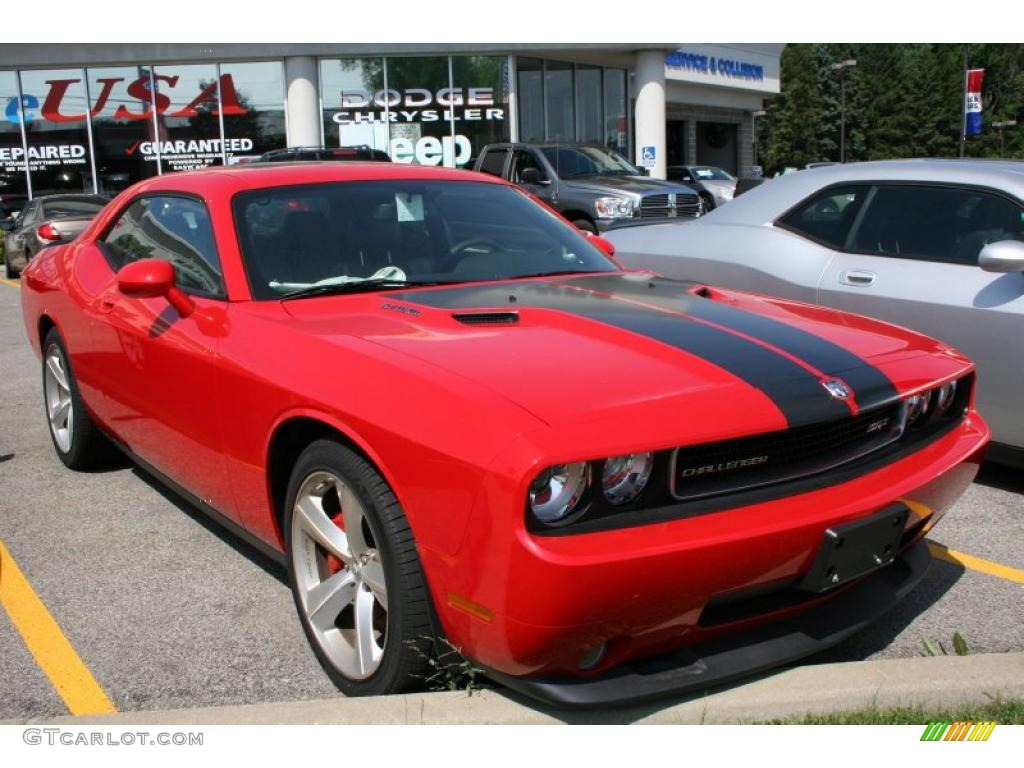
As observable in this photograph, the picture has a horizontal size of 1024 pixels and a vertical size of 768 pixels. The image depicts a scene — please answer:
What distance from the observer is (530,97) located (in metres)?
27.1

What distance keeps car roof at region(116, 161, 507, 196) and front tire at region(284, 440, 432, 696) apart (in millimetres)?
1373

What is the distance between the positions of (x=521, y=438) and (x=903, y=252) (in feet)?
11.0

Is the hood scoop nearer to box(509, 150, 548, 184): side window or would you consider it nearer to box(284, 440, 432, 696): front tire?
box(284, 440, 432, 696): front tire

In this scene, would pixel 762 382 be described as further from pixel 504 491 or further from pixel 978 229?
pixel 978 229

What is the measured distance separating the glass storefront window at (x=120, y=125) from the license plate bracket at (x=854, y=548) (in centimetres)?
2479

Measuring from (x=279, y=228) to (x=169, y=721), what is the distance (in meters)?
1.74

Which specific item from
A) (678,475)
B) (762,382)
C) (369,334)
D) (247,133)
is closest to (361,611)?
(369,334)

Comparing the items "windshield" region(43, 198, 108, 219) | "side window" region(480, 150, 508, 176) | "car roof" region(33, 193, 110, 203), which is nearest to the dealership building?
"car roof" region(33, 193, 110, 203)

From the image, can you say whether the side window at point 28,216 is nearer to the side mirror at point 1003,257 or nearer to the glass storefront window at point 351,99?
the glass storefront window at point 351,99

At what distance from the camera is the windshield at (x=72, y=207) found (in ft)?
52.5

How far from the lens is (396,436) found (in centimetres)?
254

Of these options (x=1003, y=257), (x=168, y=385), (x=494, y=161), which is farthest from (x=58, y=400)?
(x=494, y=161)

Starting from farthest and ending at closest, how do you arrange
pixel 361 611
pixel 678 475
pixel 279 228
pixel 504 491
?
pixel 279 228
pixel 361 611
pixel 678 475
pixel 504 491

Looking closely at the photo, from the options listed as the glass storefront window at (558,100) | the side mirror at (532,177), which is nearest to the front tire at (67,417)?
the side mirror at (532,177)
